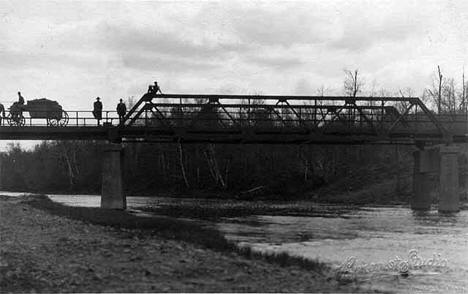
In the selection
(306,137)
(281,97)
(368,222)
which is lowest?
(368,222)

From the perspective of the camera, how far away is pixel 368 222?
114 ft

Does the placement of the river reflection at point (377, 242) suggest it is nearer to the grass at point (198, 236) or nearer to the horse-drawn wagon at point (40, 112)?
the grass at point (198, 236)

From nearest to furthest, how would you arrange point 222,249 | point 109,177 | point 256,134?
1. point 222,249
2. point 109,177
3. point 256,134

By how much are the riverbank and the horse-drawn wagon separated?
28.0 metres

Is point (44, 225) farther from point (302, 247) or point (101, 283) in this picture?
point (101, 283)

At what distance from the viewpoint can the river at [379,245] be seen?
15.8 metres

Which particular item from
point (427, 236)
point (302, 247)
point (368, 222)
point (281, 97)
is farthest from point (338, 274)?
point (281, 97)

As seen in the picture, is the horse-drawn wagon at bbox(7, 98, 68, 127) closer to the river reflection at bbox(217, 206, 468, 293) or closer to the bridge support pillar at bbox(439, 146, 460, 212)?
the river reflection at bbox(217, 206, 468, 293)

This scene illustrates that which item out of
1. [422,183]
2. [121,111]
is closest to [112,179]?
[121,111]

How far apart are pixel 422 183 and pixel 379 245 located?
98.3 feet

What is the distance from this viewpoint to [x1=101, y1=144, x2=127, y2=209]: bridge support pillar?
1721 inches

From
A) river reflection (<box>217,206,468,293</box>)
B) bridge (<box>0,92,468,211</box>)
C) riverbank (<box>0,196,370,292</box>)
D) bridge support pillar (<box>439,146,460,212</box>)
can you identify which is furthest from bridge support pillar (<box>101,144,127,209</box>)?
bridge support pillar (<box>439,146,460,212</box>)

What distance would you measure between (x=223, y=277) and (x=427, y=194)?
1570 inches

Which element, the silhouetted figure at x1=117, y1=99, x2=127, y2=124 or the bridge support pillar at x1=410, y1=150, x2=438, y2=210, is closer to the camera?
the silhouetted figure at x1=117, y1=99, x2=127, y2=124
